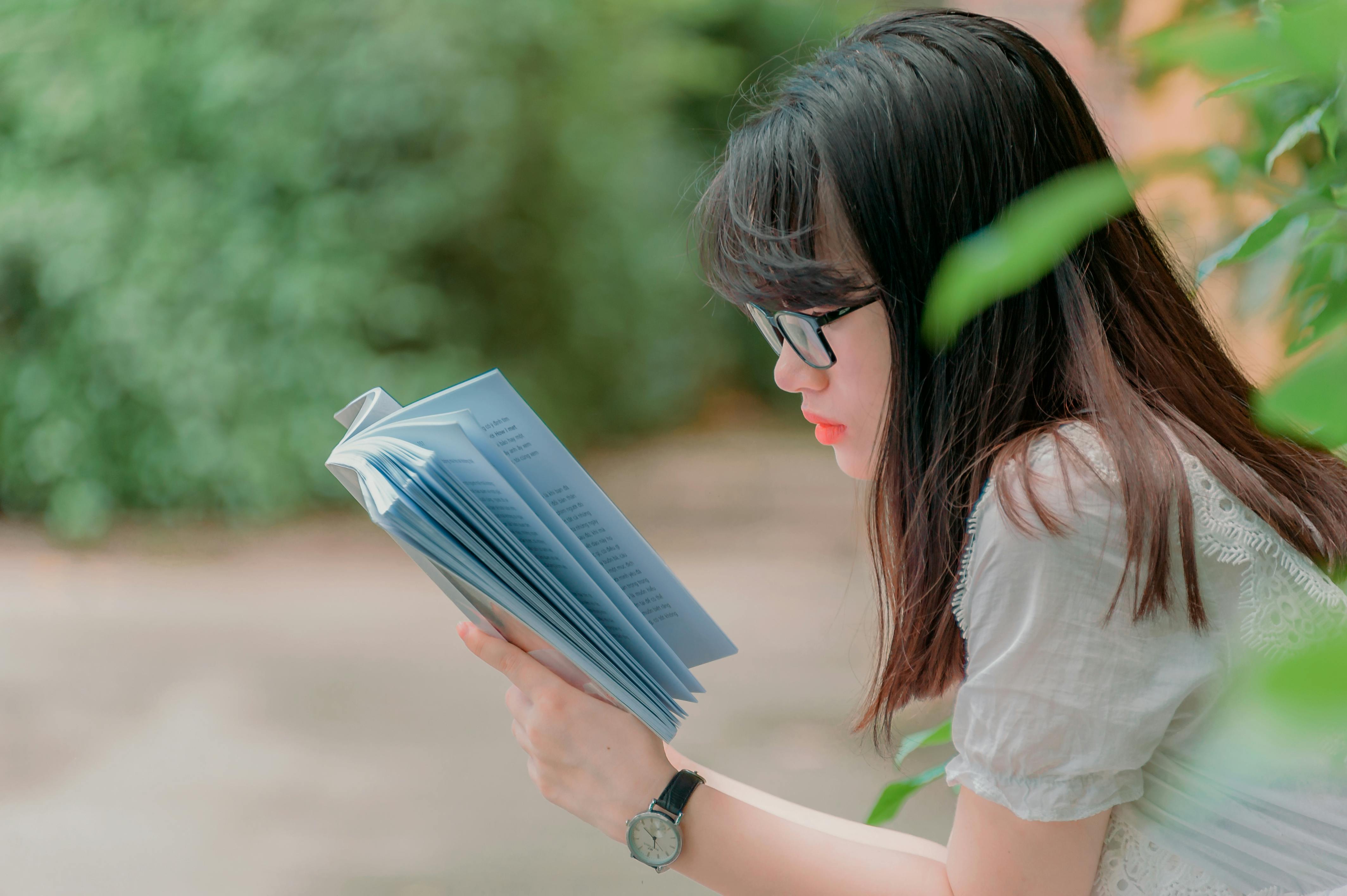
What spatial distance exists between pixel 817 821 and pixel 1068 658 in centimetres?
29

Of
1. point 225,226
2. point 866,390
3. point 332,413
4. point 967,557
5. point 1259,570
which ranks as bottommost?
point 1259,570

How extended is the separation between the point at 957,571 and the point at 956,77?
33 centimetres

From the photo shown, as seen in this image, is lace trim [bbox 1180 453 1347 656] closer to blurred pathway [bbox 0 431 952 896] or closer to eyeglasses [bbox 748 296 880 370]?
eyeglasses [bbox 748 296 880 370]

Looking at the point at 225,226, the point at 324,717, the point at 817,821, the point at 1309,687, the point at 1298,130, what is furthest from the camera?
the point at 225,226

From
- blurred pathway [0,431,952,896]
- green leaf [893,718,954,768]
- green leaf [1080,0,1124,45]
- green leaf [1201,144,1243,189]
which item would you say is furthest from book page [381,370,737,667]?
green leaf [1080,0,1124,45]

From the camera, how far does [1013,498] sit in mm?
654

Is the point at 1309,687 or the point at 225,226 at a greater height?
the point at 225,226

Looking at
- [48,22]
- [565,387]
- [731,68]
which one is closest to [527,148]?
[565,387]

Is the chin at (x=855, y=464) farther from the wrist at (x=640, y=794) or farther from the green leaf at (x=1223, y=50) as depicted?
the green leaf at (x=1223, y=50)

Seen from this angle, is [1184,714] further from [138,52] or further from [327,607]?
[138,52]

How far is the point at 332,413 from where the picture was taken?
4.02 metres

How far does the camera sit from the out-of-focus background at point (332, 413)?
2.29 meters

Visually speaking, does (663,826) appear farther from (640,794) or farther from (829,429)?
(829,429)

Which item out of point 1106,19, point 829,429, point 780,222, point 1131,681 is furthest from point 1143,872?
point 1106,19
